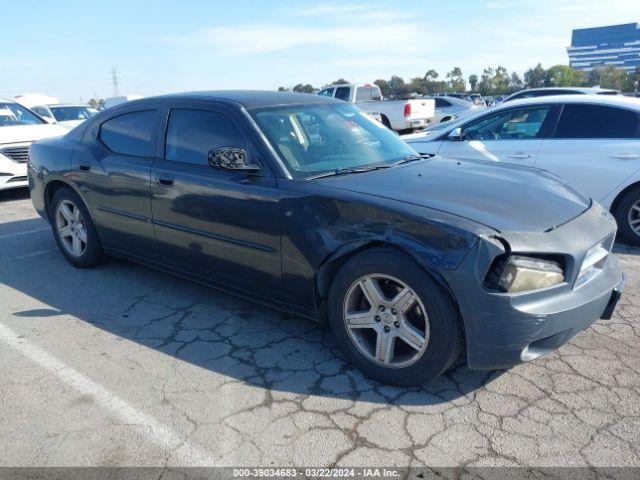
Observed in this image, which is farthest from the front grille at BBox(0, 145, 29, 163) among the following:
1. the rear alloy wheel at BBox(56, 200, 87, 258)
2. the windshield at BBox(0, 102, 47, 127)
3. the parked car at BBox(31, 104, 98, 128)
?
the parked car at BBox(31, 104, 98, 128)

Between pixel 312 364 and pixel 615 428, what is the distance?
5.41 feet

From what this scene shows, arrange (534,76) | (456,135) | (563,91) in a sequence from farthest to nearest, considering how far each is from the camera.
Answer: (534,76) → (563,91) → (456,135)

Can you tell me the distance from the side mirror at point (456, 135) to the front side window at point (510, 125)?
0.05 m

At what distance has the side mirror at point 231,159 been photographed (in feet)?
10.8

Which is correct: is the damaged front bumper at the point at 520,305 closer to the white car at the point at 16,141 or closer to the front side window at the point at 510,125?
the front side window at the point at 510,125

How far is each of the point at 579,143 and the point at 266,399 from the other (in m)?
4.60

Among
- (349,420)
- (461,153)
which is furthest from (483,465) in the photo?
(461,153)

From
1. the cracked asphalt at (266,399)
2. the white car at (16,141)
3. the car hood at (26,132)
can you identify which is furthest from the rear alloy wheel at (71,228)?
the car hood at (26,132)

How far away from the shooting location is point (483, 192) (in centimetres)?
303

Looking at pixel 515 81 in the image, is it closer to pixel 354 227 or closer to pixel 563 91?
pixel 563 91

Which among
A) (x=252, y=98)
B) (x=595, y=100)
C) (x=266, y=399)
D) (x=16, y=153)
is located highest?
(x=252, y=98)

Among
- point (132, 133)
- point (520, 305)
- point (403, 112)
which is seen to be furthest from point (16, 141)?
point (403, 112)

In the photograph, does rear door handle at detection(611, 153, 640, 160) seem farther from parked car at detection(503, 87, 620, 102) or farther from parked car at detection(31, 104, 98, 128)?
parked car at detection(31, 104, 98, 128)

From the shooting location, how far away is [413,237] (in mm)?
2658
